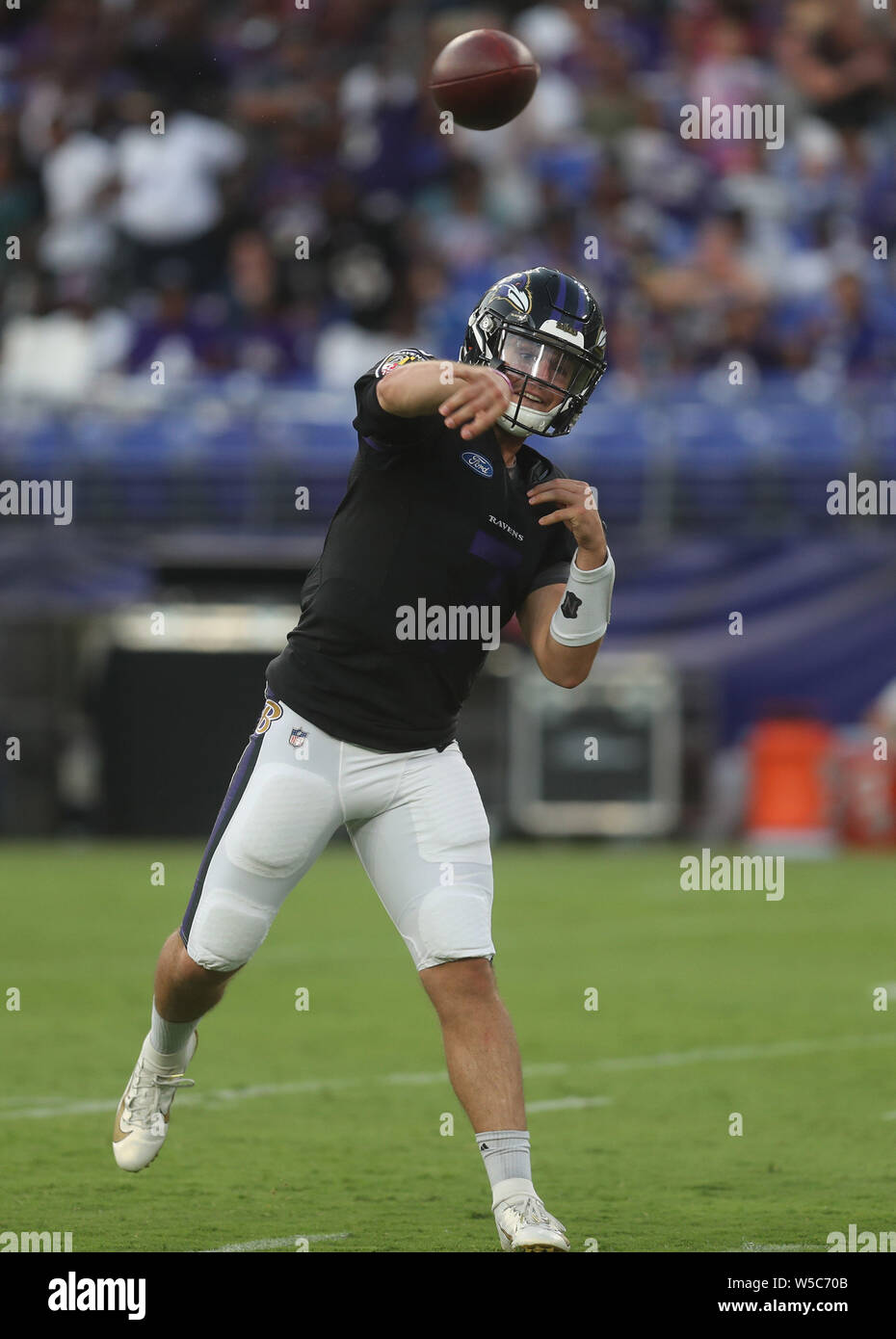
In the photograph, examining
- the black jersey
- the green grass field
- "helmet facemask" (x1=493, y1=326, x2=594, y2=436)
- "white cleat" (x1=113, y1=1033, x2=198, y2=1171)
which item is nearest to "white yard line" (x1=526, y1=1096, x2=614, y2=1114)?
the green grass field

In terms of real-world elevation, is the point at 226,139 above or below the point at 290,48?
below

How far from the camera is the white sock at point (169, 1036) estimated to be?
17.7 ft

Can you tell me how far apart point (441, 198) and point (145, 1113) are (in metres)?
12.9

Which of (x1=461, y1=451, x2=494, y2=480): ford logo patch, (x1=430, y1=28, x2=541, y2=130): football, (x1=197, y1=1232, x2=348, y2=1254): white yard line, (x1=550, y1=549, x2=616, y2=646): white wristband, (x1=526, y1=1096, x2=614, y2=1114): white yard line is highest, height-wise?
(x1=430, y1=28, x2=541, y2=130): football

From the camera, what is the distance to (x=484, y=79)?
6422 mm

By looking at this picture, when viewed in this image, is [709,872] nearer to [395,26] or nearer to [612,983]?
[612,983]

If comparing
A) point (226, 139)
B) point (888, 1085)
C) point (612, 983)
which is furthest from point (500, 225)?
point (888, 1085)

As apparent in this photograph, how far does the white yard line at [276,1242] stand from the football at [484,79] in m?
3.24

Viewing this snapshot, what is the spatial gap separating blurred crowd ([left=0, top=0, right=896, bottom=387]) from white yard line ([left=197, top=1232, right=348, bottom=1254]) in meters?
11.5

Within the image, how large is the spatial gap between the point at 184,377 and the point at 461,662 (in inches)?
464

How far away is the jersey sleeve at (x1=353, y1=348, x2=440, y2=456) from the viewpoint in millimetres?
4875

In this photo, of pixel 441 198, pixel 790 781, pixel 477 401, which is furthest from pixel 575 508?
pixel 441 198

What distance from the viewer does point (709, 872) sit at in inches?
511

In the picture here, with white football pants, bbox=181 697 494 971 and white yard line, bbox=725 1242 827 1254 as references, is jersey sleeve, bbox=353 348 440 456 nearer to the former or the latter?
white football pants, bbox=181 697 494 971
